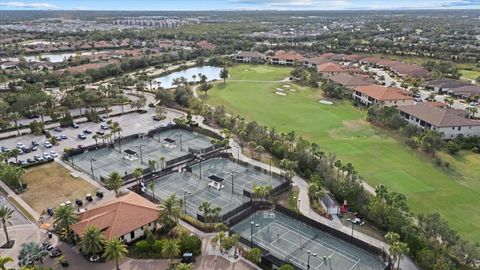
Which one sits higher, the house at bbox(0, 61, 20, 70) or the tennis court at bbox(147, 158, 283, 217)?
the house at bbox(0, 61, 20, 70)

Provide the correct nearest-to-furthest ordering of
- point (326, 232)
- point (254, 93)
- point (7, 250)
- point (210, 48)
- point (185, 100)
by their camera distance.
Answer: point (7, 250) < point (326, 232) < point (185, 100) < point (254, 93) < point (210, 48)

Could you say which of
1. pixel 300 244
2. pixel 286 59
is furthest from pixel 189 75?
pixel 300 244

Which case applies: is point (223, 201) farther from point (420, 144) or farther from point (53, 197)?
point (420, 144)

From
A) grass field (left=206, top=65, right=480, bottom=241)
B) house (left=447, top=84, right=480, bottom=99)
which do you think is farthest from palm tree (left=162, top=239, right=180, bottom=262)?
house (left=447, top=84, right=480, bottom=99)

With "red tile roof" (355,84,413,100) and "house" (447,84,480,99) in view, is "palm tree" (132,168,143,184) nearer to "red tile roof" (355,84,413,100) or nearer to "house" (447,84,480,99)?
"red tile roof" (355,84,413,100)

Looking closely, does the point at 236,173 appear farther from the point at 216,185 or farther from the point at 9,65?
the point at 9,65

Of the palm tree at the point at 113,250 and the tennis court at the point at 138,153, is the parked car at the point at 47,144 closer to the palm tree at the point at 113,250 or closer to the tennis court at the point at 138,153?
the tennis court at the point at 138,153

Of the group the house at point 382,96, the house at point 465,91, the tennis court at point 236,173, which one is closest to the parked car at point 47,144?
the tennis court at point 236,173

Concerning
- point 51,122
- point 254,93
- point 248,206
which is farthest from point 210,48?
point 248,206
